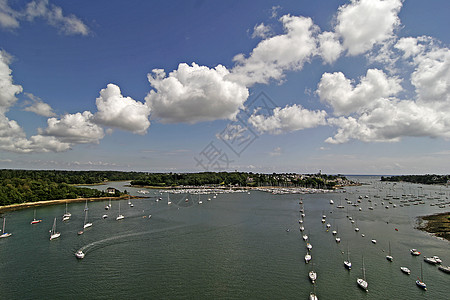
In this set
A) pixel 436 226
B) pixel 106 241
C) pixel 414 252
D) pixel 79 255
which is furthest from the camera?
pixel 436 226

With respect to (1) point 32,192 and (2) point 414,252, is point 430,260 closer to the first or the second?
(2) point 414,252

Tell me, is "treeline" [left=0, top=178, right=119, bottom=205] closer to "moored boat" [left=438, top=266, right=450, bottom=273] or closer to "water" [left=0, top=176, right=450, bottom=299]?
"water" [left=0, top=176, right=450, bottom=299]

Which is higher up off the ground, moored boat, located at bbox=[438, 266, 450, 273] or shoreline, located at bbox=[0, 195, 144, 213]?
shoreline, located at bbox=[0, 195, 144, 213]

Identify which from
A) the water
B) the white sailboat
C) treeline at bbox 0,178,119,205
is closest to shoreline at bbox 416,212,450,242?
the water

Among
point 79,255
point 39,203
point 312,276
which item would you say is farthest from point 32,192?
point 312,276

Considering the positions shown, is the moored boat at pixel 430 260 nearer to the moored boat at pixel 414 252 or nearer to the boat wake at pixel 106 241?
the moored boat at pixel 414 252

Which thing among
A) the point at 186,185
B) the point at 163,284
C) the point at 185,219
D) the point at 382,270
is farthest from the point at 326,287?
the point at 186,185

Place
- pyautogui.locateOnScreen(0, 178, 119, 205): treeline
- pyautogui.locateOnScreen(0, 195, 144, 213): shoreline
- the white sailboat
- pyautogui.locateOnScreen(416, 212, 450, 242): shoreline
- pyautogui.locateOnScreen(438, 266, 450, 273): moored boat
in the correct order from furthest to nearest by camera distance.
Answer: pyautogui.locateOnScreen(0, 178, 119, 205): treeline
pyautogui.locateOnScreen(0, 195, 144, 213): shoreline
pyautogui.locateOnScreen(416, 212, 450, 242): shoreline
the white sailboat
pyautogui.locateOnScreen(438, 266, 450, 273): moored boat
